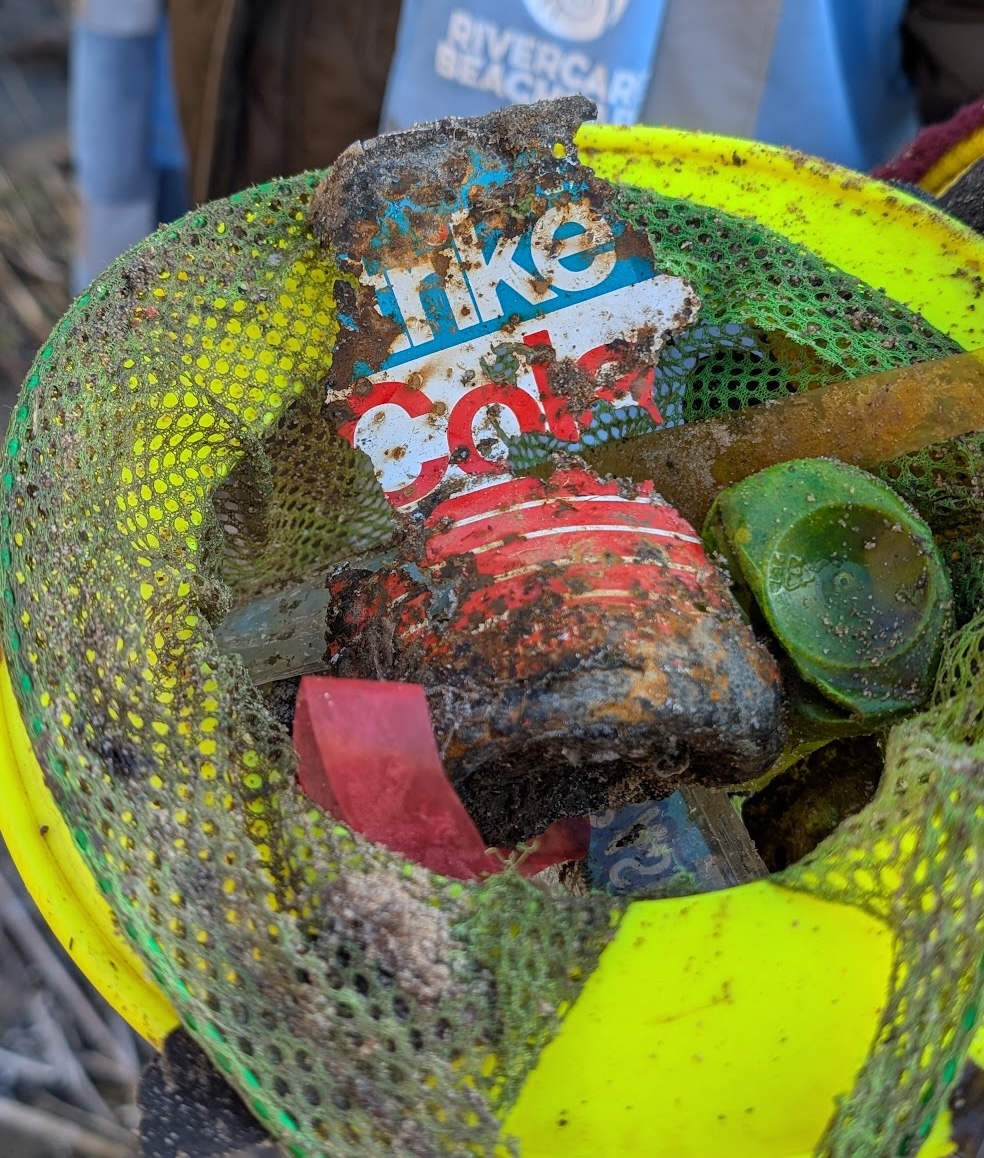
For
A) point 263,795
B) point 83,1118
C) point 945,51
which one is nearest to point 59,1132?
point 83,1118

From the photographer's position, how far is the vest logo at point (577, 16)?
3.78 feet

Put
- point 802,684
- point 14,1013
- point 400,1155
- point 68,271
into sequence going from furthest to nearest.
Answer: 1. point 68,271
2. point 14,1013
3. point 802,684
4. point 400,1155

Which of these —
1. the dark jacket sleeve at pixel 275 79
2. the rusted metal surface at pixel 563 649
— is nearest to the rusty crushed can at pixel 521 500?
the rusted metal surface at pixel 563 649

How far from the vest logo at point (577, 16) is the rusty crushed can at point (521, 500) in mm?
678

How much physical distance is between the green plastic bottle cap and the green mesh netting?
0.03 metres

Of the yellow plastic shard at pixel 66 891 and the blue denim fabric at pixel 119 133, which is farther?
the blue denim fabric at pixel 119 133

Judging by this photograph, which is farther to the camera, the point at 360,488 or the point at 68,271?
the point at 68,271

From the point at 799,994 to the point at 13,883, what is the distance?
1.32 meters

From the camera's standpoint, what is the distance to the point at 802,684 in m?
0.57

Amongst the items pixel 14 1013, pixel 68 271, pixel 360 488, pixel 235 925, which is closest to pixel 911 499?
pixel 360 488

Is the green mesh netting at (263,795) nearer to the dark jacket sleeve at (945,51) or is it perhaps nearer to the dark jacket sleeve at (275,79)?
the dark jacket sleeve at (945,51)

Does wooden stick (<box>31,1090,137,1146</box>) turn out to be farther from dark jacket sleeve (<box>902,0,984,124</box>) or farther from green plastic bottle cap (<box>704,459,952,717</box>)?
dark jacket sleeve (<box>902,0,984,124</box>)

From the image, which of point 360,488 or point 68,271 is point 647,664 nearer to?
point 360,488

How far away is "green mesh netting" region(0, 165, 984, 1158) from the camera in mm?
427
